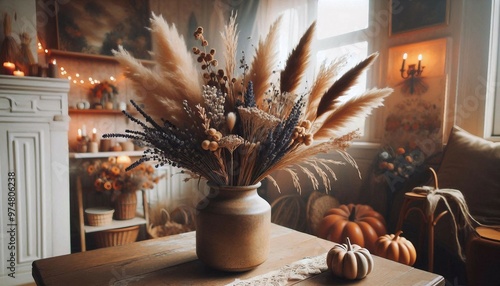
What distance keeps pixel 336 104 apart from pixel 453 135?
1432 millimetres

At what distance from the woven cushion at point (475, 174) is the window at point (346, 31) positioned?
34.7 inches

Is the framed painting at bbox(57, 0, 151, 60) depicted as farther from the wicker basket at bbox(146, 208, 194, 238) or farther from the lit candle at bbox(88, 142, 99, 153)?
the wicker basket at bbox(146, 208, 194, 238)

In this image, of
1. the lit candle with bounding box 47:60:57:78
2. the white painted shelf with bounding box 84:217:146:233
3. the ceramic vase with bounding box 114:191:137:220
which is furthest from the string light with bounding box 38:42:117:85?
the white painted shelf with bounding box 84:217:146:233

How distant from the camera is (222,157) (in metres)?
0.83

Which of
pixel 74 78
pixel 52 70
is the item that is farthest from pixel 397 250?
pixel 74 78

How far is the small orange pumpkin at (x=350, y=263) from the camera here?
0.80m

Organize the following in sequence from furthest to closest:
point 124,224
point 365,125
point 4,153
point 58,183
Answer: point 124,224 < point 365,125 < point 58,183 < point 4,153

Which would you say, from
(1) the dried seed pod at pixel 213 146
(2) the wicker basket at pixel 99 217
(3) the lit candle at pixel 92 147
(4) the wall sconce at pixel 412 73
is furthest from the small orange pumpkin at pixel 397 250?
(3) the lit candle at pixel 92 147

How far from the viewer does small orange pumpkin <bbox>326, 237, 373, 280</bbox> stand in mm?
803

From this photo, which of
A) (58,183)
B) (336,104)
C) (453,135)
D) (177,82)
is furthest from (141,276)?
(58,183)

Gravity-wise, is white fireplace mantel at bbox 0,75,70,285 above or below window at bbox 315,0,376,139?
below

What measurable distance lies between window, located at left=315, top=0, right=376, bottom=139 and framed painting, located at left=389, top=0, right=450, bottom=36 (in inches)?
9.4

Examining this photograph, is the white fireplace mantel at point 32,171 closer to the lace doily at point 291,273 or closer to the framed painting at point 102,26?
the framed painting at point 102,26

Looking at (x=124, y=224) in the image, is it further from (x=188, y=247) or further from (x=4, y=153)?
(x=188, y=247)
